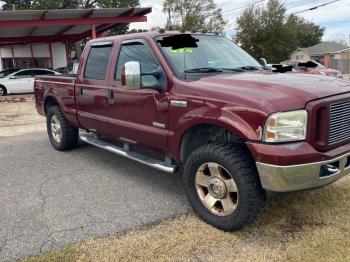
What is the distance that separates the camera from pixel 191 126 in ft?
12.8

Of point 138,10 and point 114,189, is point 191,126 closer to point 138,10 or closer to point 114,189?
point 114,189

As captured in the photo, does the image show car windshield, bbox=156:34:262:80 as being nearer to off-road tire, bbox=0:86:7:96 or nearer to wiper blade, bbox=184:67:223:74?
wiper blade, bbox=184:67:223:74

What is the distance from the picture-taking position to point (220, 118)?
3.54 meters

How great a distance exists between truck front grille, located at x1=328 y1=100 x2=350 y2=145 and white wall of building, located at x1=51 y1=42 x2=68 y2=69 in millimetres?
28346

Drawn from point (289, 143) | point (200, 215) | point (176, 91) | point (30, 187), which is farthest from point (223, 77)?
point (30, 187)

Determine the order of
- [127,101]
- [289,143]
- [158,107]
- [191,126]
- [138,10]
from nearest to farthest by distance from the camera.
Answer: [289,143], [191,126], [158,107], [127,101], [138,10]

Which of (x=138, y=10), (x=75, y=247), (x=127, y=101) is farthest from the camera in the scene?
(x=138, y=10)

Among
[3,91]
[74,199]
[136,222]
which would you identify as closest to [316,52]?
A: [3,91]

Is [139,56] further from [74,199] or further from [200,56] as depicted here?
[74,199]

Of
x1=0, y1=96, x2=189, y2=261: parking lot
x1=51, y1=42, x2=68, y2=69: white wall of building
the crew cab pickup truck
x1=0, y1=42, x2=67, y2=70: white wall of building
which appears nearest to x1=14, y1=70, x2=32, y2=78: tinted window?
x1=0, y1=42, x2=67, y2=70: white wall of building

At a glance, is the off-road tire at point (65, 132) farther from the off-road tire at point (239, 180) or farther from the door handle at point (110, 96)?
the off-road tire at point (239, 180)

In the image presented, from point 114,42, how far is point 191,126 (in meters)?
2.07

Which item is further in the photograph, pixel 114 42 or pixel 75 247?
pixel 114 42

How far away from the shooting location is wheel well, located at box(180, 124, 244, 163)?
3.82 metres
